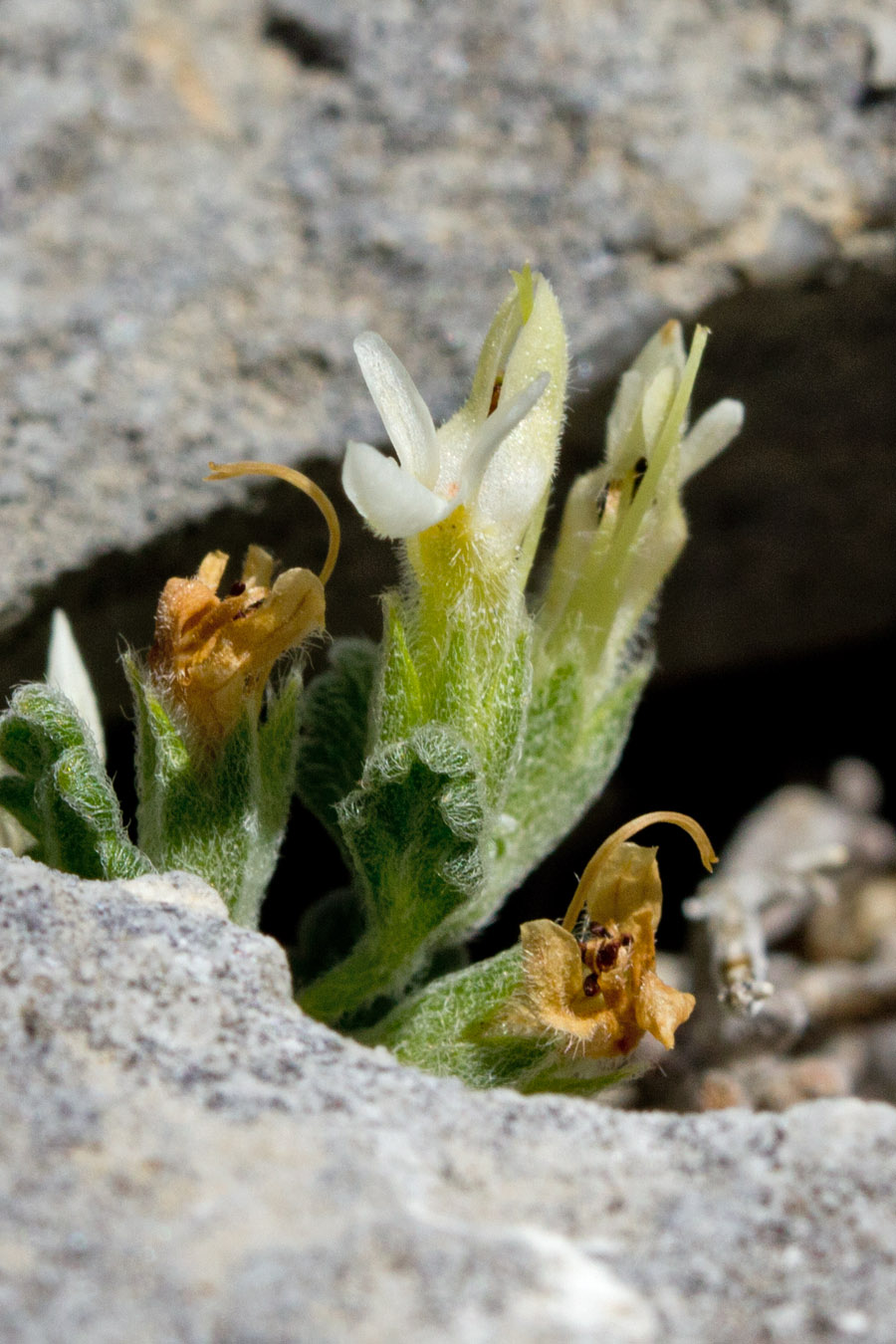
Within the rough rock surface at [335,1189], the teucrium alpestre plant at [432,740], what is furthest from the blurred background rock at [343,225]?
the rough rock surface at [335,1189]

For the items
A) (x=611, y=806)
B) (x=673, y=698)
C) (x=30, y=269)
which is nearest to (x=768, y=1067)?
(x=611, y=806)

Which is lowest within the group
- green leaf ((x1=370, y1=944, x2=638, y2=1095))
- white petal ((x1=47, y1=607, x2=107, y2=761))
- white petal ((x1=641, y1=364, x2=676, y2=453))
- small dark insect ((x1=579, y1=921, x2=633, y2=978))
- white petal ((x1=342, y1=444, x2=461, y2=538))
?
green leaf ((x1=370, y1=944, x2=638, y2=1095))

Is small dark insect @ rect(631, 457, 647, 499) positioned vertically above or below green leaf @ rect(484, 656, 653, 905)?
above

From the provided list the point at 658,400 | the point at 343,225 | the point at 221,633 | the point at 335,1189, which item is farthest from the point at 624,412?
the point at 335,1189

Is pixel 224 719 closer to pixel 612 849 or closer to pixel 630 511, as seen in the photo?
pixel 612 849

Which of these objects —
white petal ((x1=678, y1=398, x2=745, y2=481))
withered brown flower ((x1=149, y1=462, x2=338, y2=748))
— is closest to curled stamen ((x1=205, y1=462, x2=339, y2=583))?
withered brown flower ((x1=149, y1=462, x2=338, y2=748))

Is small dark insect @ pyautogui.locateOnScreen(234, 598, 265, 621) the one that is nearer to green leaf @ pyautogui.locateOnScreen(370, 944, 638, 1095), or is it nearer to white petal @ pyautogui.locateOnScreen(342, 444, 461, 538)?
white petal @ pyautogui.locateOnScreen(342, 444, 461, 538)

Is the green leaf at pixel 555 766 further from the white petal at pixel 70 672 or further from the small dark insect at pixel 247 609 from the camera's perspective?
the white petal at pixel 70 672
